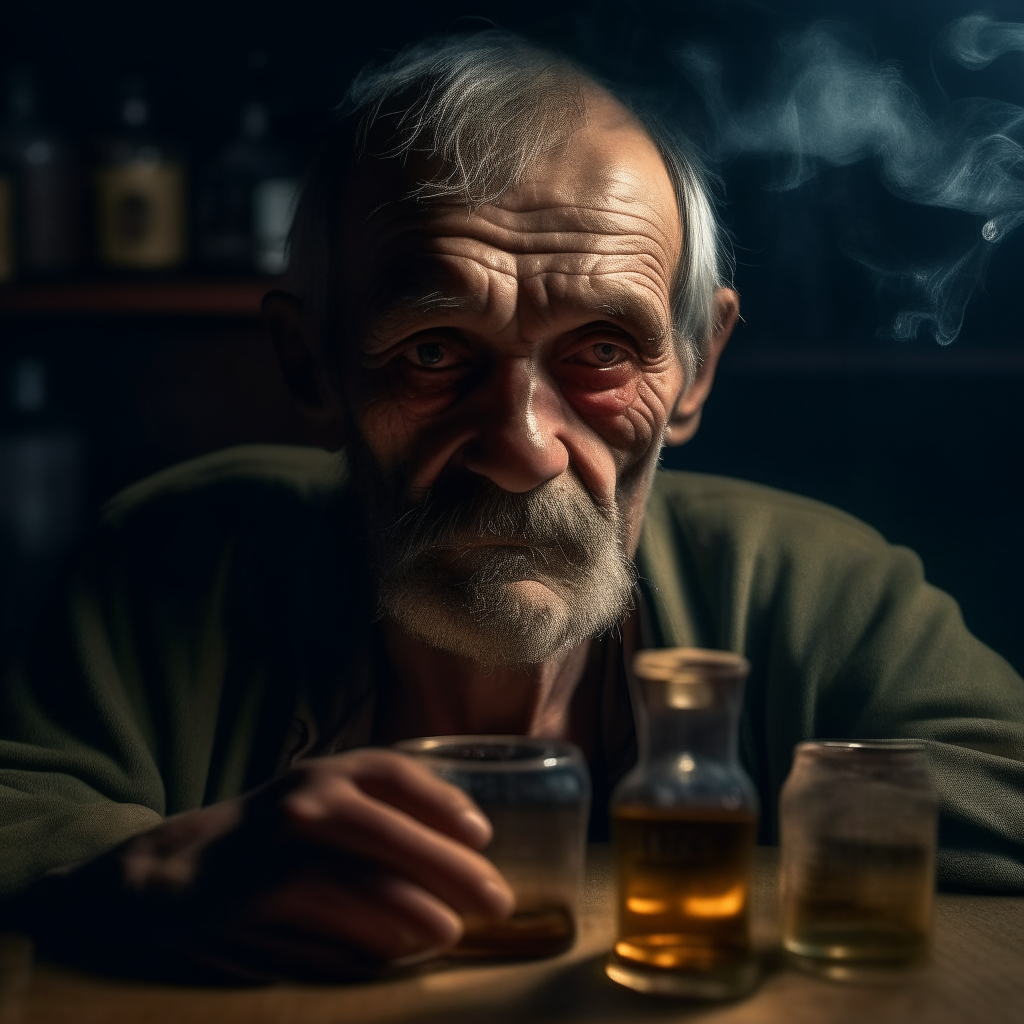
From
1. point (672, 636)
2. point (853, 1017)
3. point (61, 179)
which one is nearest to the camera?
point (853, 1017)

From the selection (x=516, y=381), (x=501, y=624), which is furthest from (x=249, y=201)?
(x=501, y=624)

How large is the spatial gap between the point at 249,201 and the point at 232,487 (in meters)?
0.38

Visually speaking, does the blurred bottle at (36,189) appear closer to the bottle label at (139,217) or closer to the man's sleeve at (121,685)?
the bottle label at (139,217)

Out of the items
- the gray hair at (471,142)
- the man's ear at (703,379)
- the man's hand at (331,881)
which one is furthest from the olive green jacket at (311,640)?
the man's hand at (331,881)

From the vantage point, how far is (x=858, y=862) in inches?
29.9

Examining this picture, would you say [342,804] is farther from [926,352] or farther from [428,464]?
[926,352]

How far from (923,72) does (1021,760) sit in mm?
829

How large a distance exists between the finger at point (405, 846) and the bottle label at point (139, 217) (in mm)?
933

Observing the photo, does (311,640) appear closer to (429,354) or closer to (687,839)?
(429,354)

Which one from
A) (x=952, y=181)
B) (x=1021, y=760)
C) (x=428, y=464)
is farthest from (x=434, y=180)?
(x=1021, y=760)

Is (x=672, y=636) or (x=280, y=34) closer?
(x=672, y=636)

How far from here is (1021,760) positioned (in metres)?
1.10

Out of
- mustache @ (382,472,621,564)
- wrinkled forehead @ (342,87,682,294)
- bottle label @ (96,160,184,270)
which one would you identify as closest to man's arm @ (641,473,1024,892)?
mustache @ (382,472,621,564)

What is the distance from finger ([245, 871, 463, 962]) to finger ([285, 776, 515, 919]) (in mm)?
11
